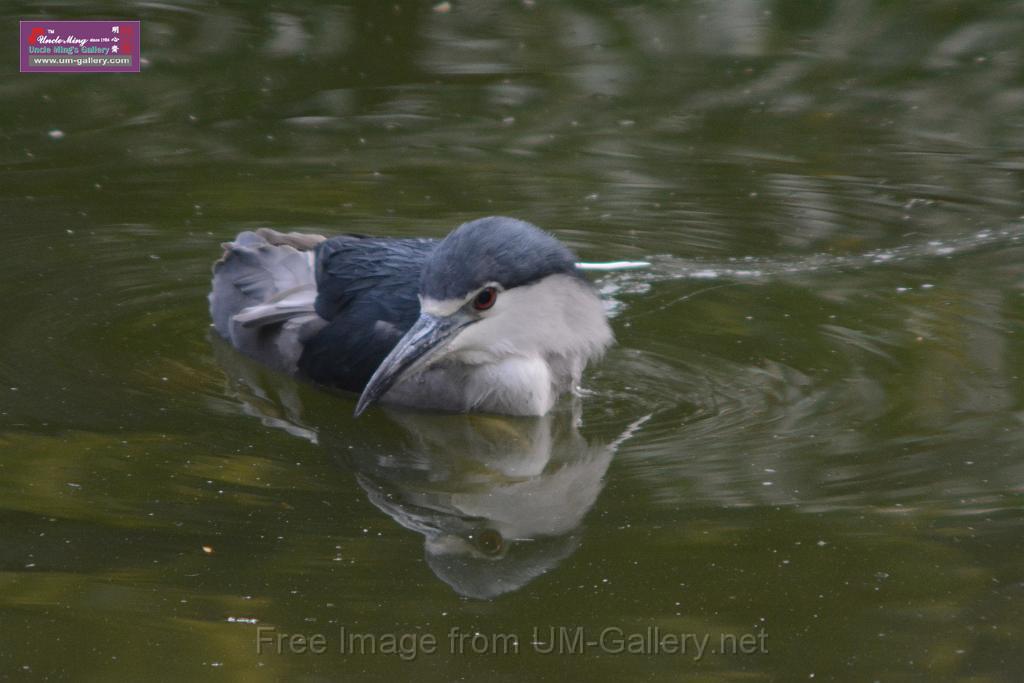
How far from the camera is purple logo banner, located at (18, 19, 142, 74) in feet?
32.9

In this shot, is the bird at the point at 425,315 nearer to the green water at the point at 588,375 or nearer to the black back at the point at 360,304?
the black back at the point at 360,304

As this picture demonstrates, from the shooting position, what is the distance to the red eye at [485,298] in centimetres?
579

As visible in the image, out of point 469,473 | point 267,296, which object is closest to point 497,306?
point 469,473

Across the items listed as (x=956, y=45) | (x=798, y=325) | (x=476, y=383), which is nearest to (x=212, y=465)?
(x=476, y=383)

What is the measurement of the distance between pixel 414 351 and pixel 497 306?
38 cm

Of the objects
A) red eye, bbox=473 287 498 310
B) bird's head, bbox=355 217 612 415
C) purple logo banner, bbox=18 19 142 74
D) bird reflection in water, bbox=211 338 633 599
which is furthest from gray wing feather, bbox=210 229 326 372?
purple logo banner, bbox=18 19 142 74

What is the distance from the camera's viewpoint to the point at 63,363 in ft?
20.4

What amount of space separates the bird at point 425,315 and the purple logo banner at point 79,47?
3.64m

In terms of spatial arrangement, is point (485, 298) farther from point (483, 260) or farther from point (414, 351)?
point (414, 351)

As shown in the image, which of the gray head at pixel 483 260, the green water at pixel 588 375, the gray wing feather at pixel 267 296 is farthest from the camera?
the gray wing feather at pixel 267 296

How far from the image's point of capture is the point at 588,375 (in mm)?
6504

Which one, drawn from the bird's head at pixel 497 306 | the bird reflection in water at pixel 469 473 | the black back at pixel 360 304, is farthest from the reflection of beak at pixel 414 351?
the black back at pixel 360 304

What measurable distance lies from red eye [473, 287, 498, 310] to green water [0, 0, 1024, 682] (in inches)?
20.7

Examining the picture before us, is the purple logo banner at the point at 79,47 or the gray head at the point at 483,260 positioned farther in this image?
the purple logo banner at the point at 79,47
